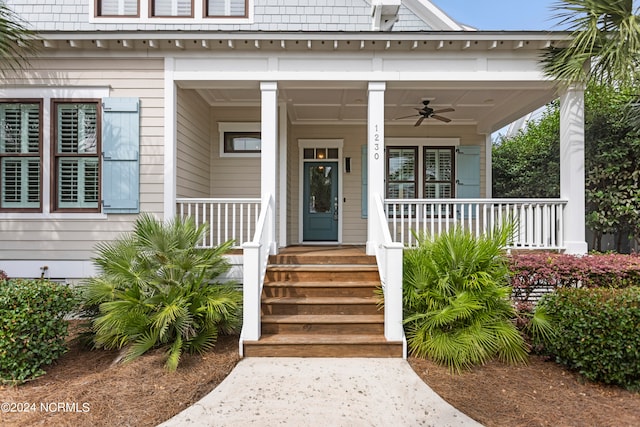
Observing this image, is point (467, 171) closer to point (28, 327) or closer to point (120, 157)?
point (120, 157)

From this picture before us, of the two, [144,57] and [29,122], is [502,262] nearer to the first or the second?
[144,57]

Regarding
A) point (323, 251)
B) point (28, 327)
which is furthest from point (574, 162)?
point (28, 327)

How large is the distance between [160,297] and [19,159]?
368 cm

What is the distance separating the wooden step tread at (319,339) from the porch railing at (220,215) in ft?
5.77

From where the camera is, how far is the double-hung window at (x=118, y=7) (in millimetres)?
7027

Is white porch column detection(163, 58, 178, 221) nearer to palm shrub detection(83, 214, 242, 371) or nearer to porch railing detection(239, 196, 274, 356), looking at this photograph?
palm shrub detection(83, 214, 242, 371)

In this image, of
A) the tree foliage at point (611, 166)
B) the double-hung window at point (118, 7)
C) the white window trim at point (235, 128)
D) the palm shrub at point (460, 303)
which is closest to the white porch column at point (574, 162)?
the tree foliage at point (611, 166)

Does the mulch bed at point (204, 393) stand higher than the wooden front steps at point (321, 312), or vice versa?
the wooden front steps at point (321, 312)

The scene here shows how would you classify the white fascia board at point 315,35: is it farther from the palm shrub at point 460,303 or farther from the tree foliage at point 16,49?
the palm shrub at point 460,303

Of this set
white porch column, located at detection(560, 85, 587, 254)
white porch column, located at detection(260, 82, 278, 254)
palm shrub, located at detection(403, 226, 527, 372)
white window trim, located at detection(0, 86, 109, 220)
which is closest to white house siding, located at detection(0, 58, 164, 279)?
white window trim, located at detection(0, 86, 109, 220)

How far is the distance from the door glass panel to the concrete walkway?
5.05m

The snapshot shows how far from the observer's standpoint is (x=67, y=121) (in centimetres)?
601

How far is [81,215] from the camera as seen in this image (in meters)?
5.93

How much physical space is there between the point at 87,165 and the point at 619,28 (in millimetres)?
7665
